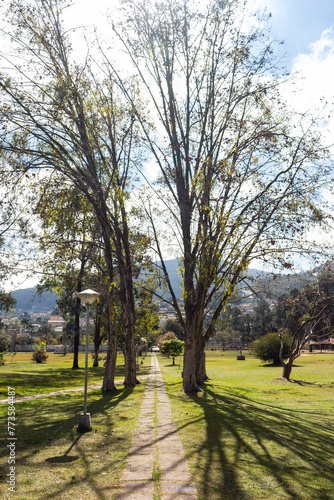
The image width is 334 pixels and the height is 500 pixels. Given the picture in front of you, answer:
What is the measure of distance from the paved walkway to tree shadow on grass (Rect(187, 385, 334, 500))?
0.87 feet

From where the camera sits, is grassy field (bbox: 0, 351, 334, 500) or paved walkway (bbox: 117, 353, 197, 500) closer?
paved walkway (bbox: 117, 353, 197, 500)

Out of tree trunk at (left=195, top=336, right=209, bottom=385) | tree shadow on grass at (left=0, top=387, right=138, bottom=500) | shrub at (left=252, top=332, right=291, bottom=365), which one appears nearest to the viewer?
→ tree shadow on grass at (left=0, top=387, right=138, bottom=500)

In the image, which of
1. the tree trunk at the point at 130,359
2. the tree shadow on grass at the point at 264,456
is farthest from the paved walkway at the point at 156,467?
the tree trunk at the point at 130,359

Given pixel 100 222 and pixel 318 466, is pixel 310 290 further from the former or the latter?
pixel 318 466

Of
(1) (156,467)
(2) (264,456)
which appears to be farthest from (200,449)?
(1) (156,467)

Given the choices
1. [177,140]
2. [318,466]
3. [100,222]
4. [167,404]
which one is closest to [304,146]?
[177,140]

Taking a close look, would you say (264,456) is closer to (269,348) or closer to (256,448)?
(256,448)

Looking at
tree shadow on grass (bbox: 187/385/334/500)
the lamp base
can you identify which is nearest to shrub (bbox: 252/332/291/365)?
tree shadow on grass (bbox: 187/385/334/500)

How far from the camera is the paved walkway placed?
426cm

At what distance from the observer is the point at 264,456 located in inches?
233

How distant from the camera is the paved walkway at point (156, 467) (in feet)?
14.0

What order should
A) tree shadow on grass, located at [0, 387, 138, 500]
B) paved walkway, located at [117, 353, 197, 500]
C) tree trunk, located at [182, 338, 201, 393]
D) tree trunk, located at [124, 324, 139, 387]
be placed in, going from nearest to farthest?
paved walkway, located at [117, 353, 197, 500], tree shadow on grass, located at [0, 387, 138, 500], tree trunk, located at [182, 338, 201, 393], tree trunk, located at [124, 324, 139, 387]

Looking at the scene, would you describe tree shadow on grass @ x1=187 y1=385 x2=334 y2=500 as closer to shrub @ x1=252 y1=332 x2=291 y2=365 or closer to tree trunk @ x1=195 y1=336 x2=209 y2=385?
tree trunk @ x1=195 y1=336 x2=209 y2=385

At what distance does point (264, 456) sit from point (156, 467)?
6.27 ft
